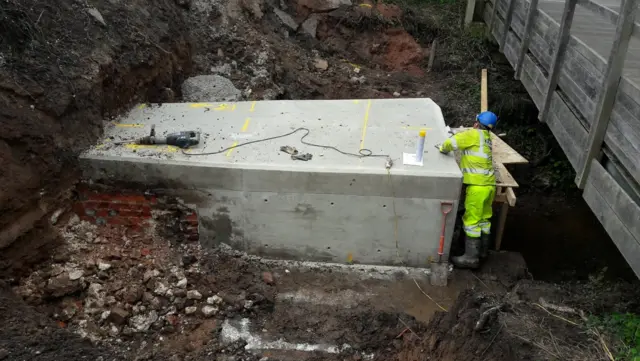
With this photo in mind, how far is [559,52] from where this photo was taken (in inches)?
205

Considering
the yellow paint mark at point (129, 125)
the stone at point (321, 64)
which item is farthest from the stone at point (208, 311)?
the stone at point (321, 64)

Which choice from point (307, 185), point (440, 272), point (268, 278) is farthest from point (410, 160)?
point (268, 278)

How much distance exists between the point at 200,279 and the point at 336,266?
1591mm

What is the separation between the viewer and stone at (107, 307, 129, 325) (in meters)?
4.76

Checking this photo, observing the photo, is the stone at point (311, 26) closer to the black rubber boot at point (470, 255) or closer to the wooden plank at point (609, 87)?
the black rubber boot at point (470, 255)

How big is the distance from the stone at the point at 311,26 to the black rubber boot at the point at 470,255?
258 inches

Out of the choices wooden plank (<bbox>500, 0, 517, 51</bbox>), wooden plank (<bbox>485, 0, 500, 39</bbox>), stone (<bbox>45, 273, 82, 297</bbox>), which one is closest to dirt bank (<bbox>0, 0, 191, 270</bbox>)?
stone (<bbox>45, 273, 82, 297</bbox>)

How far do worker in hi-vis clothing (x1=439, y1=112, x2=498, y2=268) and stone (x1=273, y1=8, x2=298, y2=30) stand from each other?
5.91 meters

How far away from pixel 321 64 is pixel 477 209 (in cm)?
544

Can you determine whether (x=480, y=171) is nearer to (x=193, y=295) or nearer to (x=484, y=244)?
(x=484, y=244)

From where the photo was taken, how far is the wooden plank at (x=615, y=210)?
12.0 ft

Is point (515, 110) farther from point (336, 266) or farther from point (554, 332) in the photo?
point (554, 332)

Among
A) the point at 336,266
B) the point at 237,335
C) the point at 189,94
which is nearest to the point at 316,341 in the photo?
the point at 237,335

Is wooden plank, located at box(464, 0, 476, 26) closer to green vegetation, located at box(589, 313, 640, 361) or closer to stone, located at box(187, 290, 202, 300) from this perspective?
green vegetation, located at box(589, 313, 640, 361)
